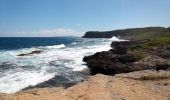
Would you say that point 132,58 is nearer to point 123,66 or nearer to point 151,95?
point 123,66

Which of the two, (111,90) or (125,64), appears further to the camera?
(125,64)

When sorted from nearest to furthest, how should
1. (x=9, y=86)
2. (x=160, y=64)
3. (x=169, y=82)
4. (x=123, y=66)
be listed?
(x=169, y=82), (x=9, y=86), (x=160, y=64), (x=123, y=66)

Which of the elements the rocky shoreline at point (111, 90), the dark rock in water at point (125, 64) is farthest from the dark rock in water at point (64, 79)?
the rocky shoreline at point (111, 90)

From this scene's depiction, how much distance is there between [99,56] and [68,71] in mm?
8917

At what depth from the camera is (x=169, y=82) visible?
17172 millimetres

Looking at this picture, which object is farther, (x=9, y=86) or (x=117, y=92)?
(x=9, y=86)

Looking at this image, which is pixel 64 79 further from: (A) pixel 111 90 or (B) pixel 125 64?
(A) pixel 111 90

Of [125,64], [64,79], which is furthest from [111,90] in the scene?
[125,64]

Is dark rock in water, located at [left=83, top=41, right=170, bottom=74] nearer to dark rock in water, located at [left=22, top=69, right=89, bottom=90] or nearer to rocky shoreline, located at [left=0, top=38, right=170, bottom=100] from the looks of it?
dark rock in water, located at [left=22, top=69, right=89, bottom=90]

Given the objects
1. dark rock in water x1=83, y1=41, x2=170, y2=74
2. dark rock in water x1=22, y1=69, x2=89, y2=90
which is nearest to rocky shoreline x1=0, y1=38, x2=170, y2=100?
dark rock in water x1=22, y1=69, x2=89, y2=90

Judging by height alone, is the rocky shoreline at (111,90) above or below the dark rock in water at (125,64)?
above

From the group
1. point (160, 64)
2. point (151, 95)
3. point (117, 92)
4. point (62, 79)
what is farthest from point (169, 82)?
point (62, 79)

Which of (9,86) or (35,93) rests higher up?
(35,93)

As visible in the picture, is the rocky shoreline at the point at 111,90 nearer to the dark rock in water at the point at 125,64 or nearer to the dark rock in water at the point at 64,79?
the dark rock in water at the point at 64,79
